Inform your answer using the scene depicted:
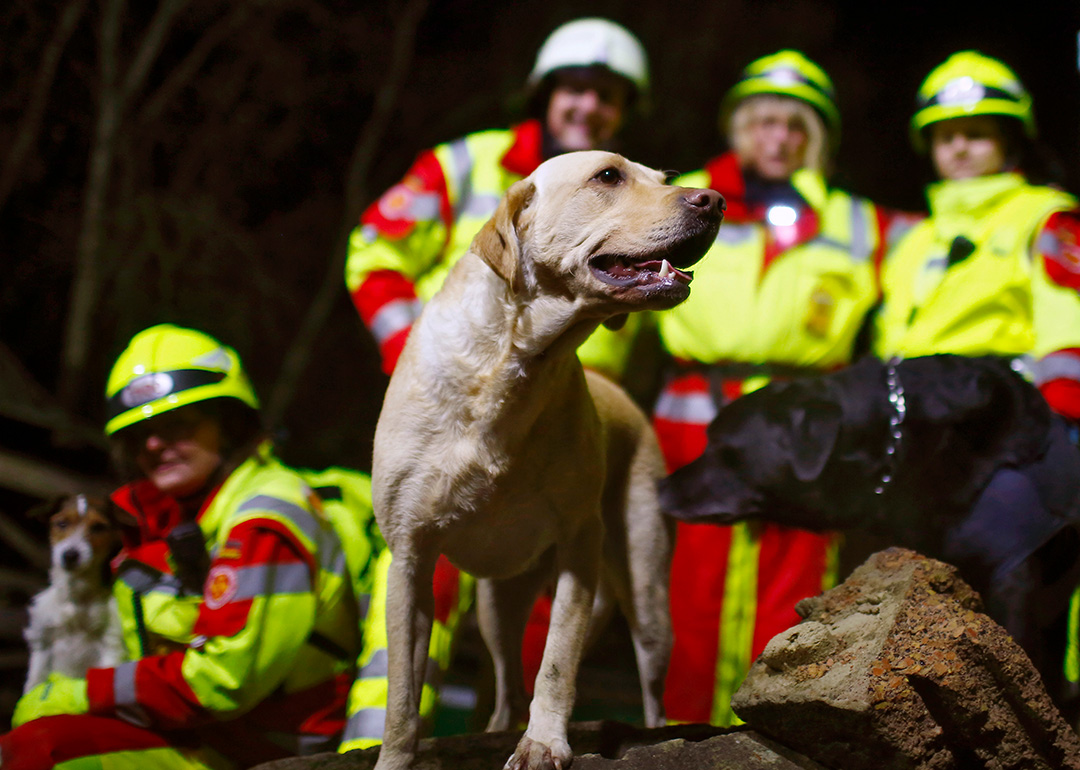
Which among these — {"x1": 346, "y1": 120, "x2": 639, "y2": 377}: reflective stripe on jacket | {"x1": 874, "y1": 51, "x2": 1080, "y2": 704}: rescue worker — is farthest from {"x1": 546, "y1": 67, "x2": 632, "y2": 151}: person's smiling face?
{"x1": 874, "y1": 51, "x2": 1080, "y2": 704}: rescue worker

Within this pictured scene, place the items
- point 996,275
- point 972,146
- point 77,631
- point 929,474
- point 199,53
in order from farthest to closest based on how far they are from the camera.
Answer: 1. point 199,53
2. point 972,146
3. point 996,275
4. point 77,631
5. point 929,474

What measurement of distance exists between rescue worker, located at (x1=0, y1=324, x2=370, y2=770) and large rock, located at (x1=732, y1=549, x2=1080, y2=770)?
1.44 meters

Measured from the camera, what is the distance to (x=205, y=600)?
259cm

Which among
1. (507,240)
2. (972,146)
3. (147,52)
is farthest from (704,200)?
(147,52)

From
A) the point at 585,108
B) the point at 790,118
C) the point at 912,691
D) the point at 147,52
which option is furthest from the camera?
the point at 147,52

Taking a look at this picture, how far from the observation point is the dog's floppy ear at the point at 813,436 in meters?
2.42

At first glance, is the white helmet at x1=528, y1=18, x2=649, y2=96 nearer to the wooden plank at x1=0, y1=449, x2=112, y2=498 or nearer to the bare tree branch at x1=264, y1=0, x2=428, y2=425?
the bare tree branch at x1=264, y1=0, x2=428, y2=425

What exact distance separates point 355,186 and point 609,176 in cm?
441

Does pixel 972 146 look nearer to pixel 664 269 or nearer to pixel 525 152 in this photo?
pixel 525 152

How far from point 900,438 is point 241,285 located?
4.77 m

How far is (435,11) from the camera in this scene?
6.18m

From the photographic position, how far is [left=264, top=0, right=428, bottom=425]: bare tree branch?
19.7 ft

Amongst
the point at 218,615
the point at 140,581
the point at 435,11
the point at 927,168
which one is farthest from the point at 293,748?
the point at 435,11

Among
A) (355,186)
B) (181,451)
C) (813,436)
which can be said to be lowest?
(181,451)
